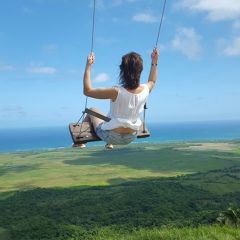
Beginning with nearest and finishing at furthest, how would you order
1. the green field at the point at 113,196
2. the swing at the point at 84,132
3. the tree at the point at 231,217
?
the swing at the point at 84,132 → the tree at the point at 231,217 → the green field at the point at 113,196

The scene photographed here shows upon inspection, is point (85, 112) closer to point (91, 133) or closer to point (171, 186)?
point (91, 133)

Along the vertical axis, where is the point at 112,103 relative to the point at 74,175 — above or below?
above

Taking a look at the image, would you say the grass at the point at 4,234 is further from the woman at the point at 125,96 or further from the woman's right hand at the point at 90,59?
the woman's right hand at the point at 90,59

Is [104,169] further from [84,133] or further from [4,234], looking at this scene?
[84,133]

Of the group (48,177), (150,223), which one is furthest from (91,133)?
(48,177)

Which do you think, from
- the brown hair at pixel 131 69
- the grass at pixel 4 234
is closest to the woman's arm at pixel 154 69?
the brown hair at pixel 131 69

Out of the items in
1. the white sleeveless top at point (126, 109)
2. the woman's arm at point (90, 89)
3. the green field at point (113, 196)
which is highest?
the woman's arm at point (90, 89)
